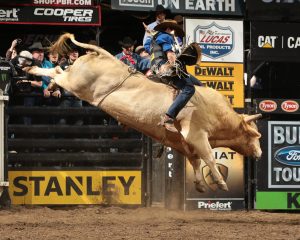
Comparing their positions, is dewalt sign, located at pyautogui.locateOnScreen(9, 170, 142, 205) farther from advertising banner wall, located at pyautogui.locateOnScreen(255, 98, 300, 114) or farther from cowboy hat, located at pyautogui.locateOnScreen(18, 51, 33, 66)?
advertising banner wall, located at pyautogui.locateOnScreen(255, 98, 300, 114)

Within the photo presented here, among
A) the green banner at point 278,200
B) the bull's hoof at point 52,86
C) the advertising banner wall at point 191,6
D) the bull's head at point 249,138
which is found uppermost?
the advertising banner wall at point 191,6

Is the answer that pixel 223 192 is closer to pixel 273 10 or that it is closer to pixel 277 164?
pixel 277 164

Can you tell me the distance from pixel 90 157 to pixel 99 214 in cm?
133

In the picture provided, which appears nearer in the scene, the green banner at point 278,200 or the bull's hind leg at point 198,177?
the bull's hind leg at point 198,177

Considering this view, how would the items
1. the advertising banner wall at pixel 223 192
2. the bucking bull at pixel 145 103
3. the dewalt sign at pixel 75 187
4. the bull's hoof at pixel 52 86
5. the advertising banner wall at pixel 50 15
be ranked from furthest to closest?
the advertising banner wall at pixel 223 192, the advertising banner wall at pixel 50 15, the dewalt sign at pixel 75 187, the bull's hoof at pixel 52 86, the bucking bull at pixel 145 103

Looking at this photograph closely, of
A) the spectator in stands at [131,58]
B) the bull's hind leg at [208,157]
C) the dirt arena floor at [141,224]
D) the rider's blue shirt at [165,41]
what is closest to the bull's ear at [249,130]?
the bull's hind leg at [208,157]

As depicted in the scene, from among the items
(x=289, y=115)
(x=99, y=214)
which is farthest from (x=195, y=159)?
(x=289, y=115)

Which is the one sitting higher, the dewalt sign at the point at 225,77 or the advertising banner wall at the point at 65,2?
the advertising banner wall at the point at 65,2

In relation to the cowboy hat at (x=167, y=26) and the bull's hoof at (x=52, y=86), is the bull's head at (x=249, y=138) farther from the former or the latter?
the bull's hoof at (x=52, y=86)

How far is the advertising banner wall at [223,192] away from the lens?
38.7 feet

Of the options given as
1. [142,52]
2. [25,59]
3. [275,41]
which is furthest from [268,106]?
[25,59]

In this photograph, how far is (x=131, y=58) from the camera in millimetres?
11797

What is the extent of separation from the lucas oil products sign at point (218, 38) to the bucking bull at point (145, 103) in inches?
56.0

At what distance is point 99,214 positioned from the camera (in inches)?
419
